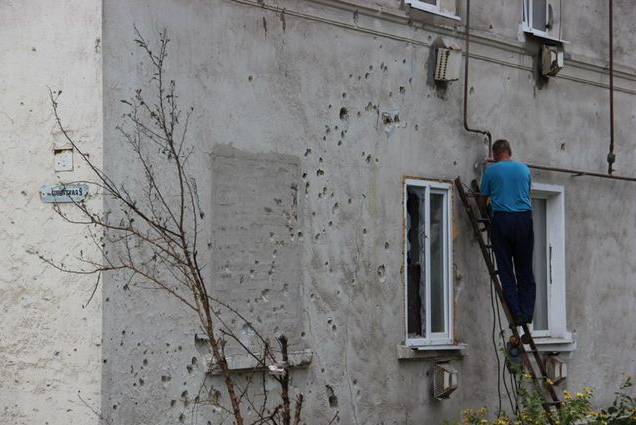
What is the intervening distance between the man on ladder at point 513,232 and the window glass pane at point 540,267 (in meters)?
1.44

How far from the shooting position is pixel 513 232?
10.5 m

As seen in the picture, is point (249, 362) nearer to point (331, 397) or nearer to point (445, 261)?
point (331, 397)

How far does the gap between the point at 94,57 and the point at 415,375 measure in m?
4.07

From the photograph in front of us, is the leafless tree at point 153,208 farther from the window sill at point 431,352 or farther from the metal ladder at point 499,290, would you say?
the metal ladder at point 499,290

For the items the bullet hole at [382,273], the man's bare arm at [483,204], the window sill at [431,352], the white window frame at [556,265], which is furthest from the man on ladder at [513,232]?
the white window frame at [556,265]

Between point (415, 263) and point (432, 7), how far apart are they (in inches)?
90.2

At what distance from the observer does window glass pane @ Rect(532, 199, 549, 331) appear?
39.7ft

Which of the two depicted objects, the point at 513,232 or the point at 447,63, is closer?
the point at 513,232

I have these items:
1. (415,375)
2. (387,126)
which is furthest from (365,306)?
(387,126)

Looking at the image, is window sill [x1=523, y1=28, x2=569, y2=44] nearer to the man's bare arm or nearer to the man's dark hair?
the man's dark hair

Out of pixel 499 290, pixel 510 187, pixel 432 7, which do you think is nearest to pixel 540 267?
pixel 499 290

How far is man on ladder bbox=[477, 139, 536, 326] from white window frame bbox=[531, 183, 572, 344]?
4.87 ft

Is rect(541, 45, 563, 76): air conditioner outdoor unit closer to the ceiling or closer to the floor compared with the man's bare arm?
closer to the ceiling

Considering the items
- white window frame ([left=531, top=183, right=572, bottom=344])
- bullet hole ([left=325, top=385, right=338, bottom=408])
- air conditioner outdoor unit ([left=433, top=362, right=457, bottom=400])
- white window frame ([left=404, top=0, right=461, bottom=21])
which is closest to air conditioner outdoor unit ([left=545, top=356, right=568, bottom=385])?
white window frame ([left=531, top=183, right=572, bottom=344])
